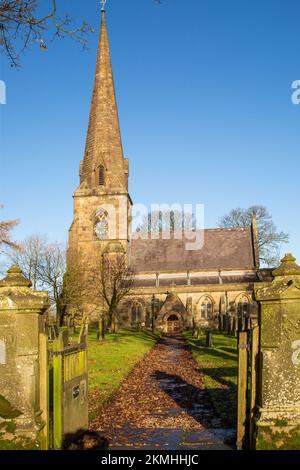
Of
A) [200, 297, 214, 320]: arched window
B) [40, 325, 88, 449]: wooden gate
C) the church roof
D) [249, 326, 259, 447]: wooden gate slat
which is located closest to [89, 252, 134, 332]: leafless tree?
the church roof

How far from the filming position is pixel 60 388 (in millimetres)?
5898

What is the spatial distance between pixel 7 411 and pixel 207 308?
130 ft

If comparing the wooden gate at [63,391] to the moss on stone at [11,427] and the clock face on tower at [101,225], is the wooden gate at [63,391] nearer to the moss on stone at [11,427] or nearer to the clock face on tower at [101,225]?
the moss on stone at [11,427]

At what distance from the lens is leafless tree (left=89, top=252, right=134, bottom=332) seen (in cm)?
3433

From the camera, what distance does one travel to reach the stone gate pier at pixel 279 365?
16.7 feet

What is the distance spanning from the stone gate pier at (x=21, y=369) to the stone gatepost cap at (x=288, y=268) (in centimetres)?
292

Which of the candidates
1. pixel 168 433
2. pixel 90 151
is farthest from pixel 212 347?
pixel 90 151

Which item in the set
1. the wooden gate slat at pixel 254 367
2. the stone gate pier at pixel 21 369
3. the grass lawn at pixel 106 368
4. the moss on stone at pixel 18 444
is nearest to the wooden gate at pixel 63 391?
the stone gate pier at pixel 21 369

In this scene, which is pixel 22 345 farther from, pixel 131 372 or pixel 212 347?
pixel 212 347

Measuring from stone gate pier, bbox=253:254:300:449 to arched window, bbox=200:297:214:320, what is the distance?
127ft

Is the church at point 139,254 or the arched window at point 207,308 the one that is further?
the arched window at point 207,308

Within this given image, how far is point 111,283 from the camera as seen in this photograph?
37281mm

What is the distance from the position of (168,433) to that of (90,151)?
40.2 m

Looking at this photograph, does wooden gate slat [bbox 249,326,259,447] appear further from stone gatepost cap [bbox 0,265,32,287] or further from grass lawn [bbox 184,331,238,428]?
stone gatepost cap [bbox 0,265,32,287]
